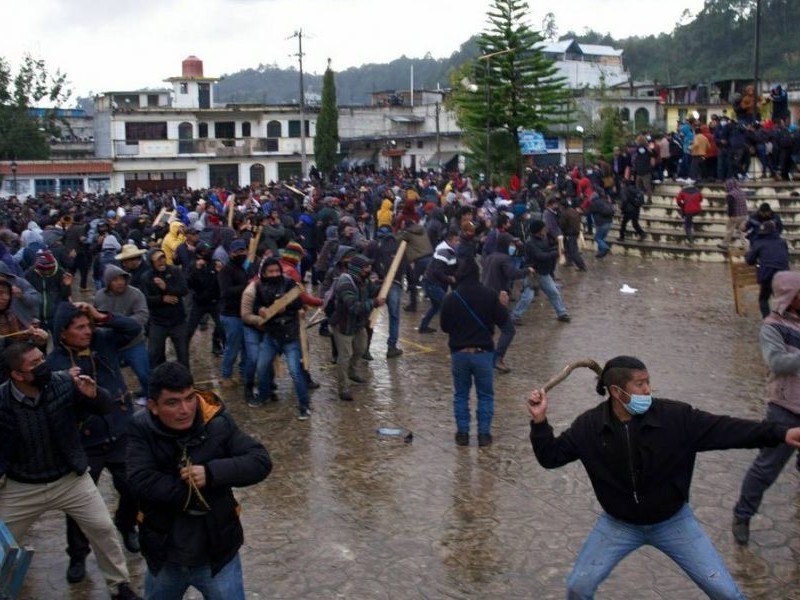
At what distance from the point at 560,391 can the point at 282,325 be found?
3.01 meters

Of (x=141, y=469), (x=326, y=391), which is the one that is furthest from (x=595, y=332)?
(x=141, y=469)

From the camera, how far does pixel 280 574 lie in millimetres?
5816

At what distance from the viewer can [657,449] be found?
4.28m

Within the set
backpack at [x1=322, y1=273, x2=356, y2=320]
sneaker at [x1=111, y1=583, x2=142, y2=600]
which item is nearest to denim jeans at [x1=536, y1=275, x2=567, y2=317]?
backpack at [x1=322, y1=273, x2=356, y2=320]

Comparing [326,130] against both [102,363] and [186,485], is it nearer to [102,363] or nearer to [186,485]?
[102,363]

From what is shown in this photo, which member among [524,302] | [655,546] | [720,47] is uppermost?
[720,47]

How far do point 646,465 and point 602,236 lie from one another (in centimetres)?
1612

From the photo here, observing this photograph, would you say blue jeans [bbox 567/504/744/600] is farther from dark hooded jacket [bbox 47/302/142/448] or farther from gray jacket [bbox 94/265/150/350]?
gray jacket [bbox 94/265/150/350]

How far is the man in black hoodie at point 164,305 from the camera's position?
30.4ft

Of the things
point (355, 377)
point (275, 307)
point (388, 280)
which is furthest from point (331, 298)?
point (388, 280)

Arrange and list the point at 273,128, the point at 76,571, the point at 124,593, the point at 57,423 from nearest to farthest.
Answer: the point at 57,423 → the point at 124,593 → the point at 76,571 → the point at 273,128

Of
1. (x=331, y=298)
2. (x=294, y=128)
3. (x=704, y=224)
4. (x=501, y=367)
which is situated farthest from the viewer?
(x=294, y=128)

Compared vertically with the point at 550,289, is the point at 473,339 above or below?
above

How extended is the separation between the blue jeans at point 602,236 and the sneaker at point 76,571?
1542 centimetres
